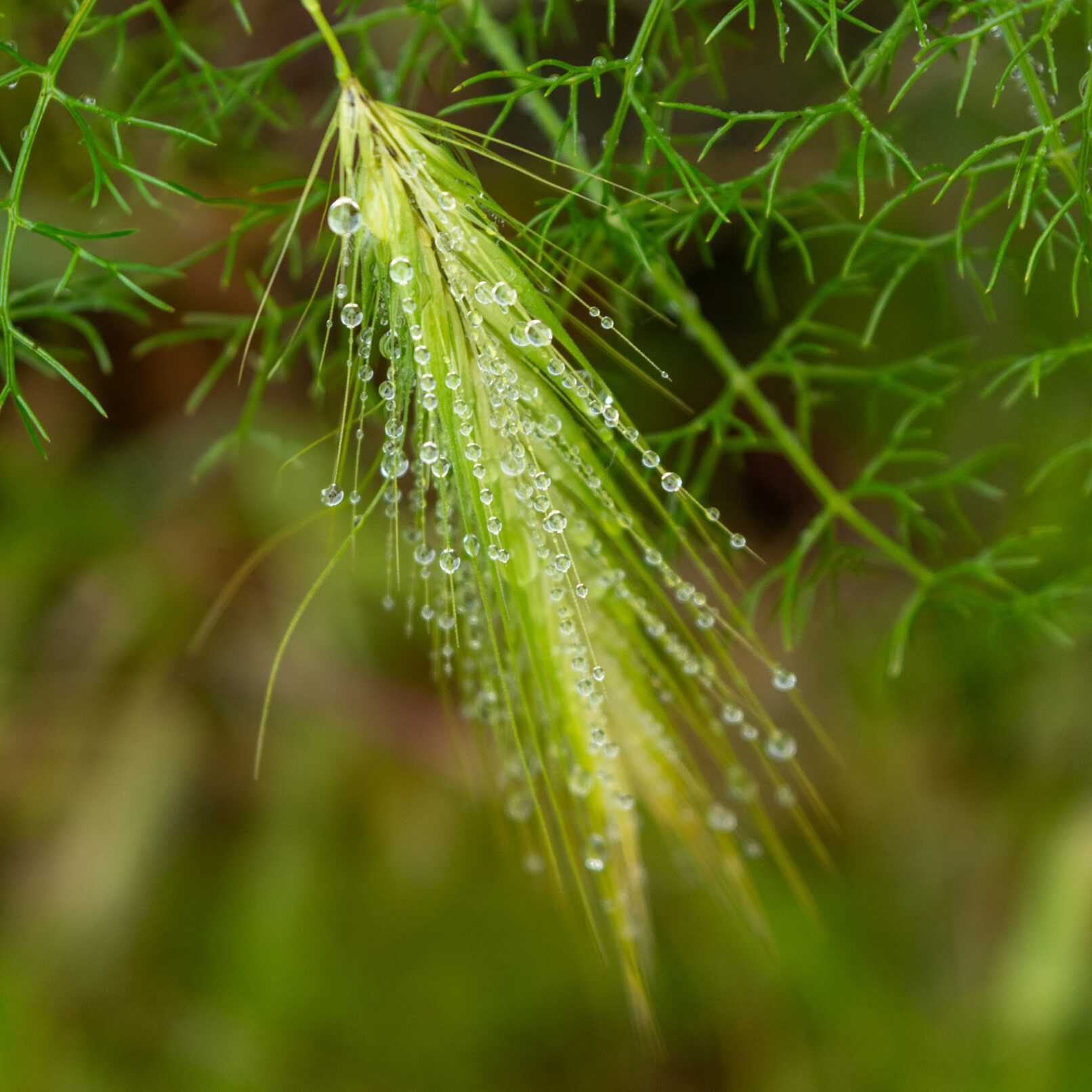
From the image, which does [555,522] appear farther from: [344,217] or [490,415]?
[344,217]

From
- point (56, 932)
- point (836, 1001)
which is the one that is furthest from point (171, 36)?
point (836, 1001)

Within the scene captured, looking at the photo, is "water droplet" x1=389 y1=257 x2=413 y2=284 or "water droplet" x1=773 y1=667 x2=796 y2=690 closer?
"water droplet" x1=389 y1=257 x2=413 y2=284

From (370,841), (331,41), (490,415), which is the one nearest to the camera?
(331,41)

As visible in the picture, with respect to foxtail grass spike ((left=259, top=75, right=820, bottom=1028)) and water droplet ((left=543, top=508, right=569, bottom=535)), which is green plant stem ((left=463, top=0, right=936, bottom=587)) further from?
water droplet ((left=543, top=508, right=569, bottom=535))

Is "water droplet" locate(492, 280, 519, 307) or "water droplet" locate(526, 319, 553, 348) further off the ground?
"water droplet" locate(492, 280, 519, 307)

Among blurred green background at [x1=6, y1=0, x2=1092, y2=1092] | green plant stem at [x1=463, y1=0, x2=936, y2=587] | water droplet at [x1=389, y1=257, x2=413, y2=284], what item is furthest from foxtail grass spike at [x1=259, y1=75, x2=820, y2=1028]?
blurred green background at [x1=6, y1=0, x2=1092, y2=1092]

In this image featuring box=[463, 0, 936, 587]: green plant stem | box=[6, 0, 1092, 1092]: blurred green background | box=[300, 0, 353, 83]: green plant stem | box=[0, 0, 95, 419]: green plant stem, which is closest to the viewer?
box=[300, 0, 353, 83]: green plant stem

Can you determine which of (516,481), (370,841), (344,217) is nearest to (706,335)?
(516,481)
